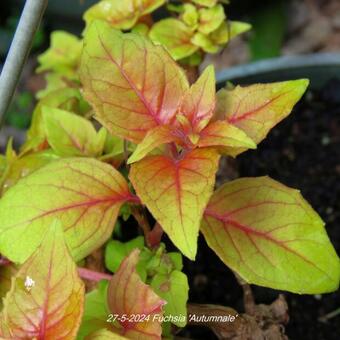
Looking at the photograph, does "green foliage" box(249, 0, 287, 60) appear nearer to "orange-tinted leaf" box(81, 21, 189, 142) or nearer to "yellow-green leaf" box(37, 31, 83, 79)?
Answer: "yellow-green leaf" box(37, 31, 83, 79)

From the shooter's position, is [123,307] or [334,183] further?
[334,183]

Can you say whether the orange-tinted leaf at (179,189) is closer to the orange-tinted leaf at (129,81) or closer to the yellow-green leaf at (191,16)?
the orange-tinted leaf at (129,81)

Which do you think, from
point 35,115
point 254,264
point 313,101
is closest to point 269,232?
point 254,264

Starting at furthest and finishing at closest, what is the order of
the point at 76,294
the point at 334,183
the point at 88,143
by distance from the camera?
the point at 334,183, the point at 88,143, the point at 76,294

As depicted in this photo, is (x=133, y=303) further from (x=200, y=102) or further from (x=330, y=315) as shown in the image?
(x=330, y=315)

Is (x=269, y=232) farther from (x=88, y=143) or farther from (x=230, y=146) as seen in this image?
(x=88, y=143)

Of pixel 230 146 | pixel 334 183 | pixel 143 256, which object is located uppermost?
pixel 230 146
